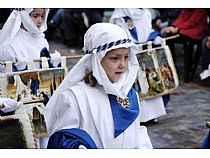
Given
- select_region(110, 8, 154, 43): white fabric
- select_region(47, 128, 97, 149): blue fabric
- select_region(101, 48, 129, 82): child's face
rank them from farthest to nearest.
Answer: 1. select_region(110, 8, 154, 43): white fabric
2. select_region(101, 48, 129, 82): child's face
3. select_region(47, 128, 97, 149): blue fabric

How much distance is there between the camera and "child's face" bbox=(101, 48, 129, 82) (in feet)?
11.0

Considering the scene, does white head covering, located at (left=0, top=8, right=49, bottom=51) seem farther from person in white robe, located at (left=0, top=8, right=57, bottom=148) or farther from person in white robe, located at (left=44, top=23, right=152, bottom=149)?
person in white robe, located at (left=44, top=23, right=152, bottom=149)

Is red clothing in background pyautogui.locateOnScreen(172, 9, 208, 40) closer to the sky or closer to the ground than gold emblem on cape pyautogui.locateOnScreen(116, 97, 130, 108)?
closer to the sky

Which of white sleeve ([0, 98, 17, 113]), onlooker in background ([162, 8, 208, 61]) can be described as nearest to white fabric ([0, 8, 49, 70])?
white sleeve ([0, 98, 17, 113])

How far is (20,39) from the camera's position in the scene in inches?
197

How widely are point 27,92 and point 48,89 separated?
0.63ft

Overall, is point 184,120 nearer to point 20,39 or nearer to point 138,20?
point 138,20

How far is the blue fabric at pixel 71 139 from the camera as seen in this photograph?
10.2ft

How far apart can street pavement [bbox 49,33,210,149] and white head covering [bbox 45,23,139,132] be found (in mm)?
2262

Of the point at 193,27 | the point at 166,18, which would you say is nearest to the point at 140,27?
the point at 193,27

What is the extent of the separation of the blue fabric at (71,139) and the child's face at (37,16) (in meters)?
2.01

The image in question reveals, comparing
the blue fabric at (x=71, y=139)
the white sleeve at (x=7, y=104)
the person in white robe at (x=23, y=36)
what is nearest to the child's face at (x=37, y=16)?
the person in white robe at (x=23, y=36)
